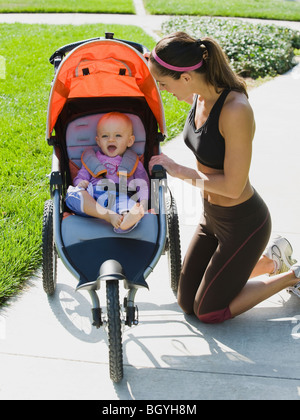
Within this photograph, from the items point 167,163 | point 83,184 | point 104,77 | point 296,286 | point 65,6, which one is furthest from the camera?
point 65,6

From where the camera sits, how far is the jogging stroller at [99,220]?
308cm

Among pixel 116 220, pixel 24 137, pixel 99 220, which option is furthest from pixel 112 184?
pixel 24 137

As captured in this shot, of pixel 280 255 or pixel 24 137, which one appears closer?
pixel 280 255

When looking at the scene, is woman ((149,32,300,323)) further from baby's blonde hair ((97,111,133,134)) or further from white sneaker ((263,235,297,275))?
baby's blonde hair ((97,111,133,134))

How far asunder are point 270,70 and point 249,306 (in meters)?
6.96

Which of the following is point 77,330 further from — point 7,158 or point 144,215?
point 7,158

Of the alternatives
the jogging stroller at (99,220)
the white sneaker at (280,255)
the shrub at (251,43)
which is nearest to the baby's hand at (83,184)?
the jogging stroller at (99,220)

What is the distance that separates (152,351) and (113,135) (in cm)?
141

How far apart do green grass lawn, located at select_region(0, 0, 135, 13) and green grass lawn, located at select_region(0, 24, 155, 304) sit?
7.96ft

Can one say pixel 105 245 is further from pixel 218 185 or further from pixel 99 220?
pixel 218 185

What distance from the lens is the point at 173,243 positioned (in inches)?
143

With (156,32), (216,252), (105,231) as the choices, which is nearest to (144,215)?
(105,231)

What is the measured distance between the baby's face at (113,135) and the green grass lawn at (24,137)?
0.96 m

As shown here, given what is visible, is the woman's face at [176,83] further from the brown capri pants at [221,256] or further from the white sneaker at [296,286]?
the white sneaker at [296,286]
